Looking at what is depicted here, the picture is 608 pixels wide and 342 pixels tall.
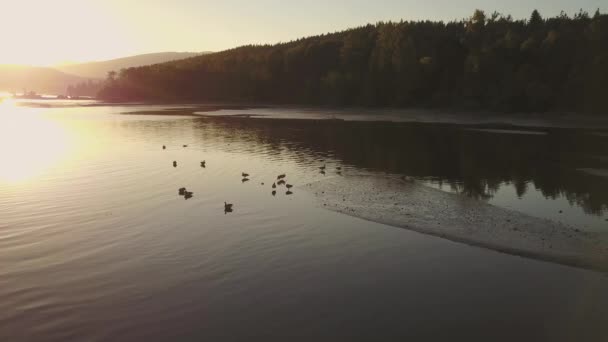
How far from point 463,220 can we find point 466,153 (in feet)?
93.5

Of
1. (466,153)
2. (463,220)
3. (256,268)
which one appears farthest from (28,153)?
(466,153)

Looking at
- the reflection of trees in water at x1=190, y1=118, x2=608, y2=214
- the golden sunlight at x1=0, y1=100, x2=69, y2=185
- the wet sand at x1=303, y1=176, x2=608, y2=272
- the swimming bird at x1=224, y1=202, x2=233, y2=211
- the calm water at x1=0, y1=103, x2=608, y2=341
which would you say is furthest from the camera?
the golden sunlight at x1=0, y1=100, x2=69, y2=185

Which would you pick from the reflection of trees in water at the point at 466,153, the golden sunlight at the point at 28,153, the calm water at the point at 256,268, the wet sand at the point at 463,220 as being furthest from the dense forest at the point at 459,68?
the golden sunlight at the point at 28,153

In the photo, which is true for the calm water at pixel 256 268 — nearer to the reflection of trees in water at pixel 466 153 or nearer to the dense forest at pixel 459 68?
the reflection of trees in water at pixel 466 153

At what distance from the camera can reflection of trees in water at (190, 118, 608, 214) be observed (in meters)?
33.7

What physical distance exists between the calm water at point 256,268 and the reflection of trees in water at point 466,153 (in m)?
0.53

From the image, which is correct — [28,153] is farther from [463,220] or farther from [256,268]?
[463,220]

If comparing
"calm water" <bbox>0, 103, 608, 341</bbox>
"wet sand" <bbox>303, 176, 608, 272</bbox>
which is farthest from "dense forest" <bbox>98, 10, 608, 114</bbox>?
"wet sand" <bbox>303, 176, 608, 272</bbox>

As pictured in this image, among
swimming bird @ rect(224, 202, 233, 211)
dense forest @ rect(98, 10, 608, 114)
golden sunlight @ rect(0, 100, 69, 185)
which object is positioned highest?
dense forest @ rect(98, 10, 608, 114)

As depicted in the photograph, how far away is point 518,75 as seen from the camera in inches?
4232

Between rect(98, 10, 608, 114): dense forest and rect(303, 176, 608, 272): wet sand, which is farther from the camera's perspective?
rect(98, 10, 608, 114): dense forest

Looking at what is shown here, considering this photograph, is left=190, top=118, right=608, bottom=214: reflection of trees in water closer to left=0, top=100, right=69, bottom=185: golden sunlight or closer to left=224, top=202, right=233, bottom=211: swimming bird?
left=224, top=202, right=233, bottom=211: swimming bird

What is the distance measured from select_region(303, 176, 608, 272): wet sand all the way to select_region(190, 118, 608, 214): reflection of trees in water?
4264 millimetres

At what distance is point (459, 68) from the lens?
442 ft
